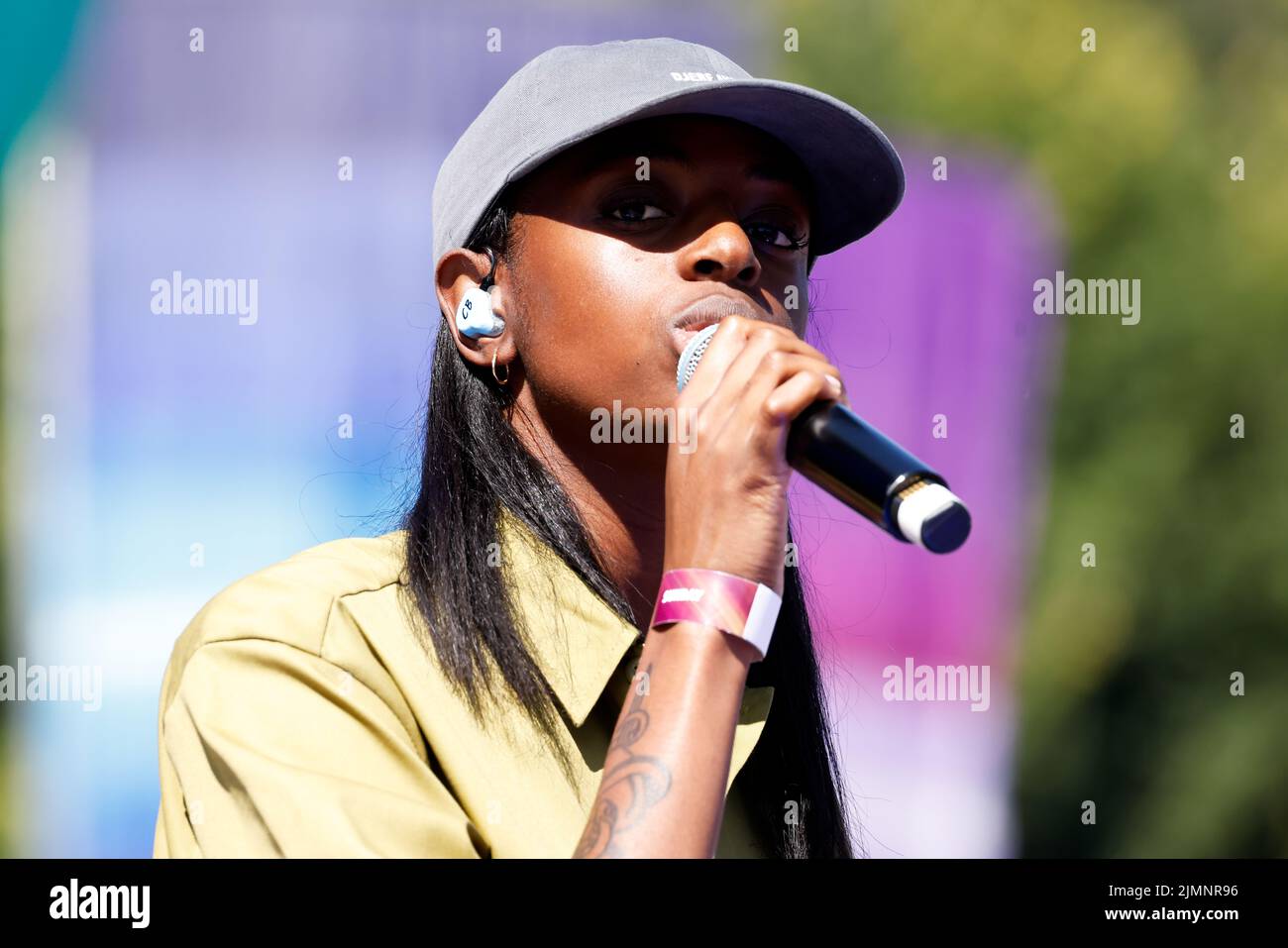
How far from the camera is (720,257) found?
236 cm

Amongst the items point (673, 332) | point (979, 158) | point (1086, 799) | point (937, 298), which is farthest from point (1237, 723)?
point (673, 332)

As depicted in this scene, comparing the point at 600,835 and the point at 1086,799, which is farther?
the point at 1086,799

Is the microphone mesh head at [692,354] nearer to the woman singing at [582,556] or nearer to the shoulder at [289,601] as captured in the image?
the woman singing at [582,556]

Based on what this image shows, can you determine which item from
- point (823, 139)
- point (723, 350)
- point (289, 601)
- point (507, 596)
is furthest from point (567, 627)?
point (823, 139)

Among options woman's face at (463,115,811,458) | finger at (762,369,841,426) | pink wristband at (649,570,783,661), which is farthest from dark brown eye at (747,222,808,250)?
pink wristband at (649,570,783,661)

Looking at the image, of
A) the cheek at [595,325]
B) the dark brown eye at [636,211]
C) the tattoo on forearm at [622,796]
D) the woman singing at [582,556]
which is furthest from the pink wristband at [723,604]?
the dark brown eye at [636,211]

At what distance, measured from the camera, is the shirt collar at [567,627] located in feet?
7.57

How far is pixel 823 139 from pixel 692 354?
2.02ft

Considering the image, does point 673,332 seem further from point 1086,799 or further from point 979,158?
point 1086,799

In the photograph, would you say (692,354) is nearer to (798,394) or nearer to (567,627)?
(798,394)

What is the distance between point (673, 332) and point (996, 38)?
7625mm

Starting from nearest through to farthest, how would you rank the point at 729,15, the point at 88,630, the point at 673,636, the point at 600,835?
the point at 600,835 → the point at 673,636 → the point at 88,630 → the point at 729,15

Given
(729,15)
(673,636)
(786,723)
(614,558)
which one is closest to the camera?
(673,636)
